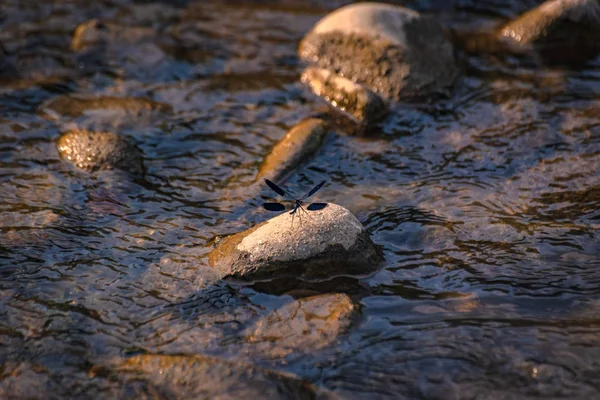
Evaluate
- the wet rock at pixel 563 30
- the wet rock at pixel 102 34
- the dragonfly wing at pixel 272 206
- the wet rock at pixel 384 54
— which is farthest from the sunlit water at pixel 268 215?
the dragonfly wing at pixel 272 206

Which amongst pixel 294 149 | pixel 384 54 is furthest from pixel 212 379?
pixel 384 54

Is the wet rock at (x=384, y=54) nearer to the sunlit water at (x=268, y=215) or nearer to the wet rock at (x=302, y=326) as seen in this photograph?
the sunlit water at (x=268, y=215)

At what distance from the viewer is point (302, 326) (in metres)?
3.61

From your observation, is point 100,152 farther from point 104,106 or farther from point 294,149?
point 294,149

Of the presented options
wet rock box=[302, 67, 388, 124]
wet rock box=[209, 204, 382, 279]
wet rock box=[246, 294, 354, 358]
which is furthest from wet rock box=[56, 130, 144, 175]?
wet rock box=[246, 294, 354, 358]

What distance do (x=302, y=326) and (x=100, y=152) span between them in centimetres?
229

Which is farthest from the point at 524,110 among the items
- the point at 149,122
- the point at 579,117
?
the point at 149,122

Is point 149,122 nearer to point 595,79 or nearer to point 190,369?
point 190,369

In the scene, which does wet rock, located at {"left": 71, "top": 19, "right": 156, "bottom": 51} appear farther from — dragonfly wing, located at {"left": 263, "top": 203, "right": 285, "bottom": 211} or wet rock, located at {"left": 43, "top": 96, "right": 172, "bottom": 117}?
dragonfly wing, located at {"left": 263, "top": 203, "right": 285, "bottom": 211}

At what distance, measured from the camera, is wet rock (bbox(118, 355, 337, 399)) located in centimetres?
322

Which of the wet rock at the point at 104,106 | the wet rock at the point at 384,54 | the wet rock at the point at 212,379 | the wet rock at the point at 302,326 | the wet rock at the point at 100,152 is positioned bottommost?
the wet rock at the point at 212,379

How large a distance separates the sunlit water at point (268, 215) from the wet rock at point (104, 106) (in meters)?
0.12

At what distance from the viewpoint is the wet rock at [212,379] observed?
322cm

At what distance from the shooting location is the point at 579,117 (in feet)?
18.5
